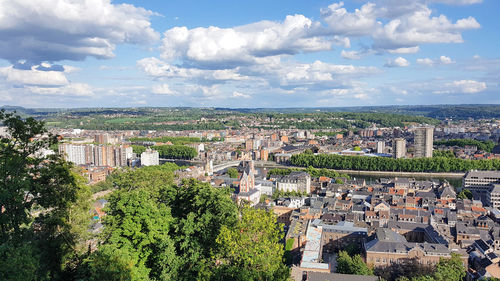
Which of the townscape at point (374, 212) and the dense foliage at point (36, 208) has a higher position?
the dense foliage at point (36, 208)

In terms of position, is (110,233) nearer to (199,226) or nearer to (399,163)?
(199,226)

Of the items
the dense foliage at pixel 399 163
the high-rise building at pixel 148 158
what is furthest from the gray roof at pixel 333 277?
the high-rise building at pixel 148 158

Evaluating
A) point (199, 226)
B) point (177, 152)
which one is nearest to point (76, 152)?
point (177, 152)

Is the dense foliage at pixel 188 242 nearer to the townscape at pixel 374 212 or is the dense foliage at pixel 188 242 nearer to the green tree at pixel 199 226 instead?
the green tree at pixel 199 226

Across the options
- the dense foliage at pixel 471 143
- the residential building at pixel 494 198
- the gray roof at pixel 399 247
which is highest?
the dense foliage at pixel 471 143

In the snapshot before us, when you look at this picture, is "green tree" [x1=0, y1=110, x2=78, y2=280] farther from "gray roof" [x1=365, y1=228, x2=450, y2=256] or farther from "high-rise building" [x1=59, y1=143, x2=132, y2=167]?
"high-rise building" [x1=59, y1=143, x2=132, y2=167]

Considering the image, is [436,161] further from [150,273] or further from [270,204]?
[150,273]
